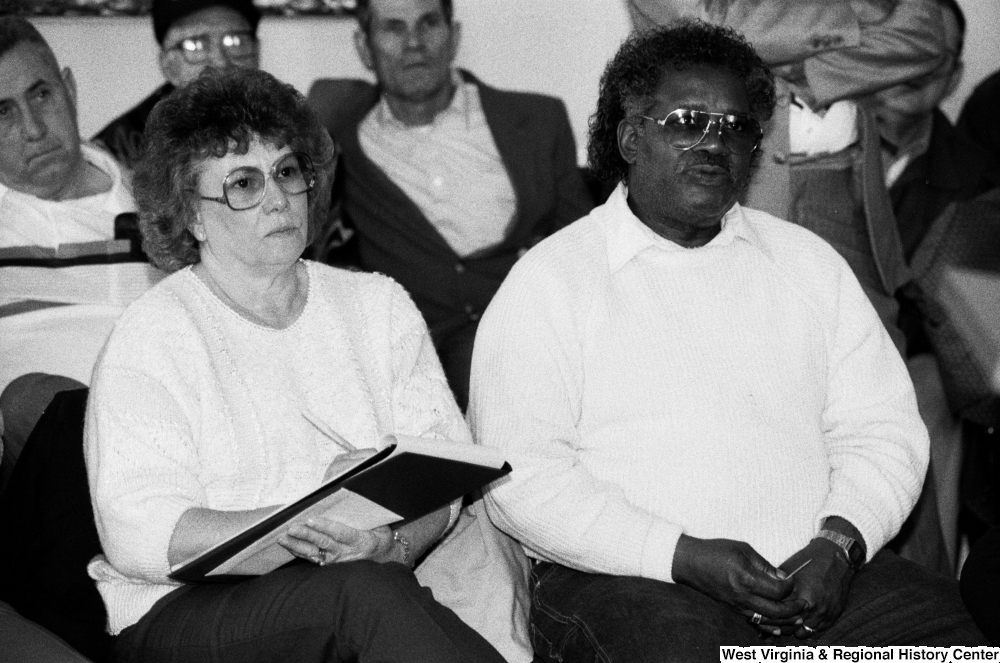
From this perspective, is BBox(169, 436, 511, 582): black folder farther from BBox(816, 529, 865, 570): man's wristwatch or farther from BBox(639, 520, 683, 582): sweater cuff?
BBox(816, 529, 865, 570): man's wristwatch

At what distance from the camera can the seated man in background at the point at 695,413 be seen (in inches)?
79.5

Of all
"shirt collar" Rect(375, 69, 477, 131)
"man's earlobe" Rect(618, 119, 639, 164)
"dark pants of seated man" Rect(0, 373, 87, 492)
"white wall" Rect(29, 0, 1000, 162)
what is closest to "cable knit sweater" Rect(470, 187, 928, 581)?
"man's earlobe" Rect(618, 119, 639, 164)

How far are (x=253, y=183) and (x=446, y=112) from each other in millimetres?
1328

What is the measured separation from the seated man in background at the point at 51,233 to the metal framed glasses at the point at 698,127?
119 centimetres

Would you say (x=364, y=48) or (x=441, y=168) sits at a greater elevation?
(x=364, y=48)

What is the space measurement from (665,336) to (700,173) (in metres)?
0.32

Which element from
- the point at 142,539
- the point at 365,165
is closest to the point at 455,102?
the point at 365,165

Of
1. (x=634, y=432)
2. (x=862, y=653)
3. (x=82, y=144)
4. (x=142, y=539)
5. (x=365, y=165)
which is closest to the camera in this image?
(x=142, y=539)

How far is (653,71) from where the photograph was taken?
7.54 feet

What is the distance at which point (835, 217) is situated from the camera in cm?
300

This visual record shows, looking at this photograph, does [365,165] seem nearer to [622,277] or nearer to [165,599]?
[622,277]

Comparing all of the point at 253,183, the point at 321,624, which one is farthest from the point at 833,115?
the point at 321,624

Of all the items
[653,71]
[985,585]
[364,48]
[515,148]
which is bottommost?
[985,585]

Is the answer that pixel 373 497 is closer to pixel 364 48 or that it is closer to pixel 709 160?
pixel 709 160
